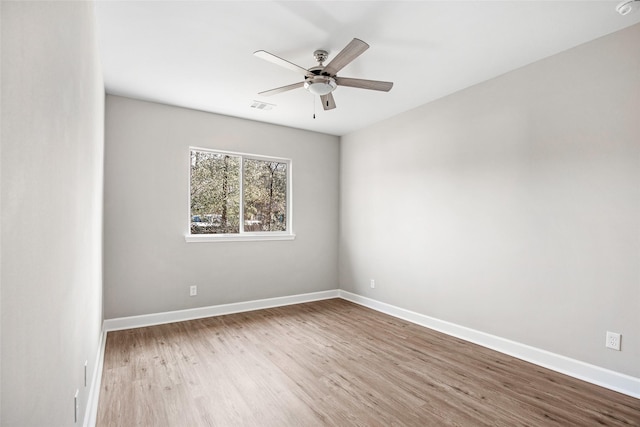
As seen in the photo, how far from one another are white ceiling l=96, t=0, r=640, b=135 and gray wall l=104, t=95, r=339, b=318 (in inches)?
20.9

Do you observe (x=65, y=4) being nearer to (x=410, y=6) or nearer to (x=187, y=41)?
(x=187, y=41)

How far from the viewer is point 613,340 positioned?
8.14ft

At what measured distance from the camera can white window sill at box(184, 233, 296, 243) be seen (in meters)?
4.18

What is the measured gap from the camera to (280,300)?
4.82 m

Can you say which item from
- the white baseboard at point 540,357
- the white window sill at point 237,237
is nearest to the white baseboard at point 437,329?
the white baseboard at point 540,357

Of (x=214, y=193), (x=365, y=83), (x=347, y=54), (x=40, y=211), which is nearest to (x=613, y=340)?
(x=365, y=83)

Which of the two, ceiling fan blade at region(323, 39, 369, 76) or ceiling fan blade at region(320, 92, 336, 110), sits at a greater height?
ceiling fan blade at region(323, 39, 369, 76)

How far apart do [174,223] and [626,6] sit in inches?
179

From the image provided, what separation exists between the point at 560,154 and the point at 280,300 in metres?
3.78

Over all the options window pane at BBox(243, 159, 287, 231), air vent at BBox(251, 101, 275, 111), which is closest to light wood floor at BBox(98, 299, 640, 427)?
window pane at BBox(243, 159, 287, 231)

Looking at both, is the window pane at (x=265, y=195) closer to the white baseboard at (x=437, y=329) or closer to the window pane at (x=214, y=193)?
the window pane at (x=214, y=193)

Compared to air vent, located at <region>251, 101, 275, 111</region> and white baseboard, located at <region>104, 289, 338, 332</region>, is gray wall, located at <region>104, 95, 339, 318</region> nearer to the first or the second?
white baseboard, located at <region>104, 289, 338, 332</region>

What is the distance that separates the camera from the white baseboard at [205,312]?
372cm

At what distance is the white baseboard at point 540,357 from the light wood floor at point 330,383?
0.08 m
